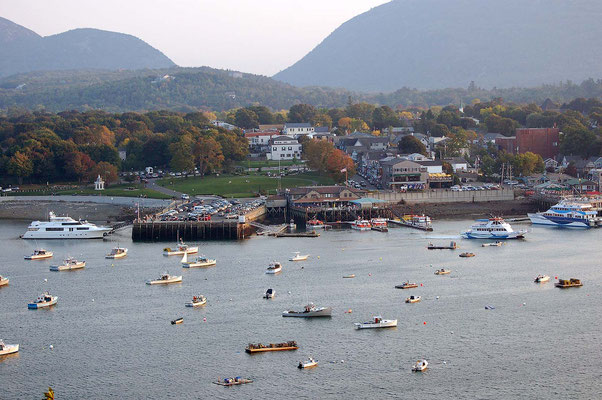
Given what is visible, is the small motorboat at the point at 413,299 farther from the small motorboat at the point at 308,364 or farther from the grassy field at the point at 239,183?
the grassy field at the point at 239,183

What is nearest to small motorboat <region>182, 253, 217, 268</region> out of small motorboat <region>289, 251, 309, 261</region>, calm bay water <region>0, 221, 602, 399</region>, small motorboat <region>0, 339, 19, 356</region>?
calm bay water <region>0, 221, 602, 399</region>

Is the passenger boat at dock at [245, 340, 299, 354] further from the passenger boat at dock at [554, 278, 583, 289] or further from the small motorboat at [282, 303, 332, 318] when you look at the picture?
the passenger boat at dock at [554, 278, 583, 289]

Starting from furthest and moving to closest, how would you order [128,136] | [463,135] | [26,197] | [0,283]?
1. [128,136]
2. [463,135]
3. [26,197]
4. [0,283]

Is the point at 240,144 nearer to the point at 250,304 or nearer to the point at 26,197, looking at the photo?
the point at 26,197

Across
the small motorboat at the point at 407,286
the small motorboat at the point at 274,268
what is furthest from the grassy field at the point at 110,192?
the small motorboat at the point at 407,286

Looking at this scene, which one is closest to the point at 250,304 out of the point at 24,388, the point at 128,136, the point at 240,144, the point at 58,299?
the point at 58,299
